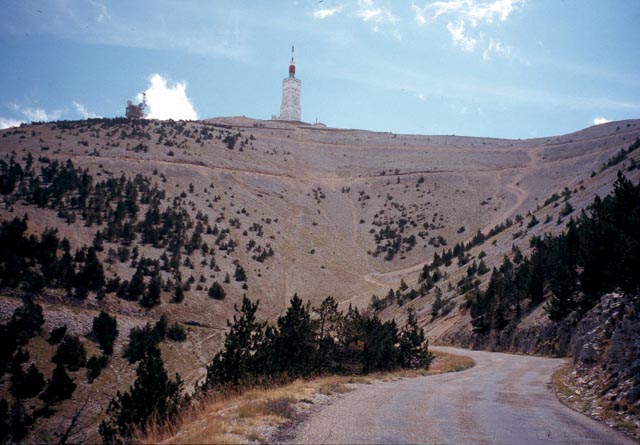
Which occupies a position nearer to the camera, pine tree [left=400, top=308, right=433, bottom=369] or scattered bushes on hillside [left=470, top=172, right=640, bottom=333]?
scattered bushes on hillside [left=470, top=172, right=640, bottom=333]

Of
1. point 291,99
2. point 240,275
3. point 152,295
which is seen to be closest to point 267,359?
point 152,295

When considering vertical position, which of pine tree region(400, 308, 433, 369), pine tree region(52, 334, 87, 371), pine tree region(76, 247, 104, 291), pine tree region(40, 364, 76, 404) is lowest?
pine tree region(40, 364, 76, 404)

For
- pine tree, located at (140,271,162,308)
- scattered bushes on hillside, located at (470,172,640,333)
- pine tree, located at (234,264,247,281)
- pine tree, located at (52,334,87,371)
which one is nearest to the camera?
scattered bushes on hillside, located at (470,172,640,333)

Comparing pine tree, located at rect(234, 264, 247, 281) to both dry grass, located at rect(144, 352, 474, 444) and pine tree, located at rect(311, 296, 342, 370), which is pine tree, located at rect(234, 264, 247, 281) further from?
dry grass, located at rect(144, 352, 474, 444)

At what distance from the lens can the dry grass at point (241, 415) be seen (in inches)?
245

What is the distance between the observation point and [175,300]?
33438 millimetres

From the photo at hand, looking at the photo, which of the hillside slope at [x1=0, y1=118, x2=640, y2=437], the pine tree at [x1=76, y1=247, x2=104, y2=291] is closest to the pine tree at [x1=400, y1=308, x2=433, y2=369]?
the hillside slope at [x1=0, y1=118, x2=640, y2=437]

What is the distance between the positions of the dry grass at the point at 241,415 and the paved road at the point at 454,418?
1.76 ft

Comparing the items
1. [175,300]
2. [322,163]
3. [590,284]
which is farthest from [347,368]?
[322,163]

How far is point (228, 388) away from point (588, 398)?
9761 millimetres

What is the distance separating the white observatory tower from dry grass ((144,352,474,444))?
12505cm

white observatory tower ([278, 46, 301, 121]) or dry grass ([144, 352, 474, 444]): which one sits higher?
white observatory tower ([278, 46, 301, 121])

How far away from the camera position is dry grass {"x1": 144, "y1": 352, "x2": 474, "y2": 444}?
6.23 metres

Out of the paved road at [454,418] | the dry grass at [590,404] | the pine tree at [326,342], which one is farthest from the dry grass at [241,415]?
the dry grass at [590,404]
